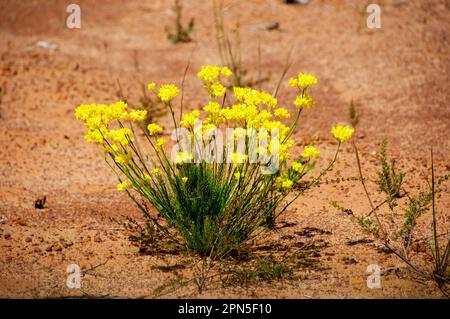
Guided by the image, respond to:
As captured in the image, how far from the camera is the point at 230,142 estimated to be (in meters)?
3.42

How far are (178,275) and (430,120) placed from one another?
329 centimetres

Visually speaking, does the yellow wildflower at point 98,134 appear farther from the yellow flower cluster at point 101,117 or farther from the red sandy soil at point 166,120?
the red sandy soil at point 166,120

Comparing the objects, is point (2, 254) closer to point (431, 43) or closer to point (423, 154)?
point (423, 154)

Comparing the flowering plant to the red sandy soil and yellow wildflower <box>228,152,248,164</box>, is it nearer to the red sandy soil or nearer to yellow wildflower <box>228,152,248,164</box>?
yellow wildflower <box>228,152,248,164</box>

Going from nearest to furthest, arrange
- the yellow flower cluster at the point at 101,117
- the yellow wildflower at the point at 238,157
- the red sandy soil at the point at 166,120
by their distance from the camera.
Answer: the yellow wildflower at the point at 238,157, the yellow flower cluster at the point at 101,117, the red sandy soil at the point at 166,120

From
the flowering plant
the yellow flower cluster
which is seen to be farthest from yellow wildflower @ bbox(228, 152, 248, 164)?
the yellow flower cluster

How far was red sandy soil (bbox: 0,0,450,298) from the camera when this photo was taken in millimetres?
3279

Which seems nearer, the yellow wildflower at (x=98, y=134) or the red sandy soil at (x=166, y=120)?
the yellow wildflower at (x=98, y=134)

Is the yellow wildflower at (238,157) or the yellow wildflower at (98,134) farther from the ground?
the yellow wildflower at (98,134)

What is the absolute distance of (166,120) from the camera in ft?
18.8

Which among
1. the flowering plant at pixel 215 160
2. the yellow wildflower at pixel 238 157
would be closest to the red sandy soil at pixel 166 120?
the flowering plant at pixel 215 160

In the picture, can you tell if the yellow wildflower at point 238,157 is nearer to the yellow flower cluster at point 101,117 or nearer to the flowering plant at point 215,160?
the flowering plant at point 215,160

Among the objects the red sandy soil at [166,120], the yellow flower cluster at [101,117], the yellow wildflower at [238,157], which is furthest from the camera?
the red sandy soil at [166,120]

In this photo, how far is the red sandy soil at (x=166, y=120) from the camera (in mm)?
3279
